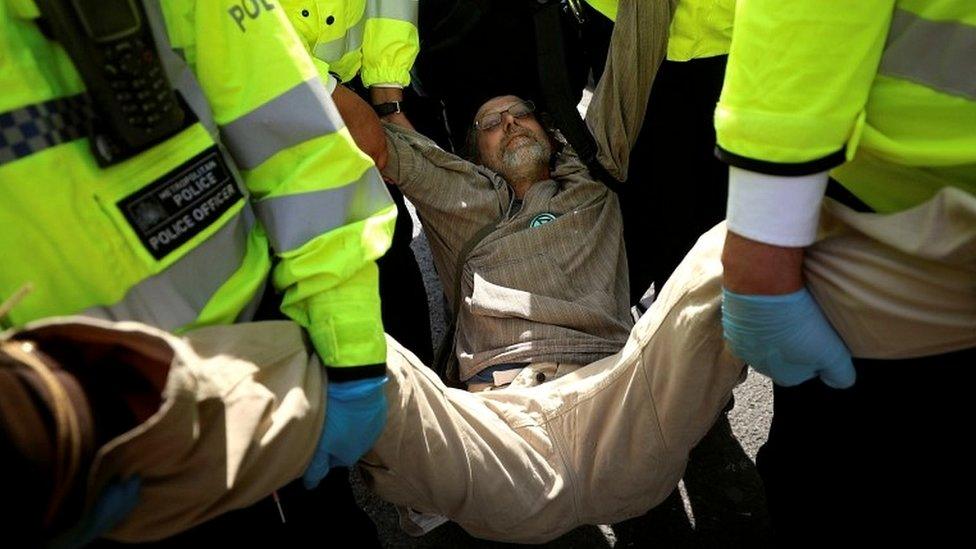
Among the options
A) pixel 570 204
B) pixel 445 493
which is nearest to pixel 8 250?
pixel 445 493

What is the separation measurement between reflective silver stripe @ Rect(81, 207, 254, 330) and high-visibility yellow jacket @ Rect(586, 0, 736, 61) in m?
1.48

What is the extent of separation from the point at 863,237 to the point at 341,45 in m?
1.58

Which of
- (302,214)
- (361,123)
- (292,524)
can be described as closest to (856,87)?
(302,214)

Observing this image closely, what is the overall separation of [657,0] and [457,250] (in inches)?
37.9

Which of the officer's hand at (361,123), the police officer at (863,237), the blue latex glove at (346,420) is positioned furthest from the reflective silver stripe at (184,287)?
the officer's hand at (361,123)

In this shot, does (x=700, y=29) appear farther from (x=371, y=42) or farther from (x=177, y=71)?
(x=177, y=71)

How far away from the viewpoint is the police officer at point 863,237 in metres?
1.03

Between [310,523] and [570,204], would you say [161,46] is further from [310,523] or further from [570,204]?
[570,204]

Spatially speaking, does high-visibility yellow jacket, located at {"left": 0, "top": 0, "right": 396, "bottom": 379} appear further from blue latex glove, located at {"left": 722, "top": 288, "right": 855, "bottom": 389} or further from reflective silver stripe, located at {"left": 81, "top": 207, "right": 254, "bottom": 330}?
blue latex glove, located at {"left": 722, "top": 288, "right": 855, "bottom": 389}

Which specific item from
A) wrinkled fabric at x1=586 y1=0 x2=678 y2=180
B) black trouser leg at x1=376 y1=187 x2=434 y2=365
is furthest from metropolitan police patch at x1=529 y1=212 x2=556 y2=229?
black trouser leg at x1=376 y1=187 x2=434 y2=365

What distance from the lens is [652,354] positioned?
1.62 metres

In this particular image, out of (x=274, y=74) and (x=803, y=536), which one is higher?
(x=274, y=74)

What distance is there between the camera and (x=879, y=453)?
133cm

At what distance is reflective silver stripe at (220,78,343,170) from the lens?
3.91 feet
